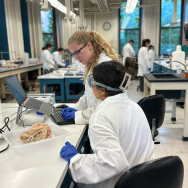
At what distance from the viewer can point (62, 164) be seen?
0.86 metres

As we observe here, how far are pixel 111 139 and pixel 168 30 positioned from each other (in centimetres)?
869

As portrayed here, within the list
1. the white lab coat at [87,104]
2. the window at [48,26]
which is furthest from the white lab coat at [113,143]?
the window at [48,26]

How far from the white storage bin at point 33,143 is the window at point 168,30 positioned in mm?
8296

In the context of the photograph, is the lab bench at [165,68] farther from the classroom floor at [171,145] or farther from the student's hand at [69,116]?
the student's hand at [69,116]

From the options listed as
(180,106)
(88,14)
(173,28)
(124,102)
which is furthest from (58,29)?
(124,102)

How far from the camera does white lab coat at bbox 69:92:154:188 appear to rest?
2.50ft

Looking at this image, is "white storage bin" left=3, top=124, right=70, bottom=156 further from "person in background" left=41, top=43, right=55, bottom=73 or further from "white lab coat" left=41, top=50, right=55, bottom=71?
"white lab coat" left=41, top=50, right=55, bottom=71

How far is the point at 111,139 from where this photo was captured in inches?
30.5

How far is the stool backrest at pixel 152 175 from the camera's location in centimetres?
66

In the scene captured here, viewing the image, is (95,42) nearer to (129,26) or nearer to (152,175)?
(152,175)

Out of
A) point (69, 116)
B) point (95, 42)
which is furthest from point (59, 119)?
point (95, 42)

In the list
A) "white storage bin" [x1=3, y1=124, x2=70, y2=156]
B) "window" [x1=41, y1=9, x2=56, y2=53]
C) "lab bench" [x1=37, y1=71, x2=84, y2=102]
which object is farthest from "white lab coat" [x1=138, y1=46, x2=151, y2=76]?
"window" [x1=41, y1=9, x2=56, y2=53]

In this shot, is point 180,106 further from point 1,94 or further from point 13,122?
point 1,94

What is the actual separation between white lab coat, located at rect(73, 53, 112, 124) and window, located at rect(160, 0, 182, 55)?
768 cm
